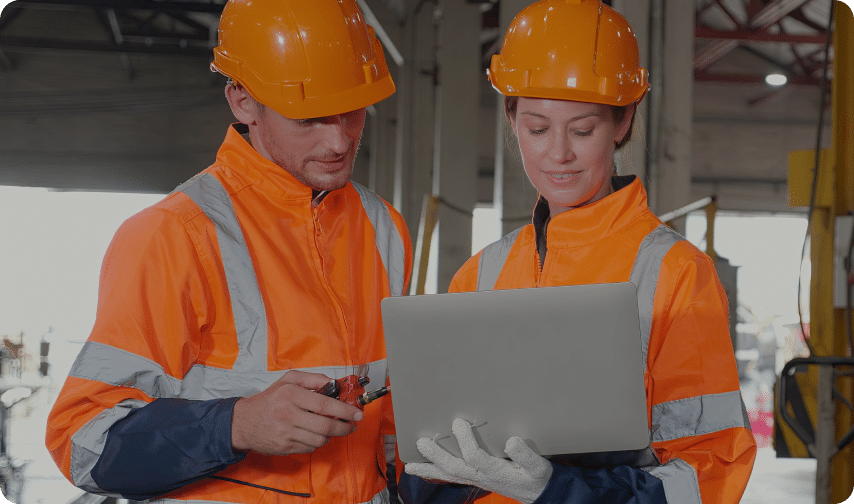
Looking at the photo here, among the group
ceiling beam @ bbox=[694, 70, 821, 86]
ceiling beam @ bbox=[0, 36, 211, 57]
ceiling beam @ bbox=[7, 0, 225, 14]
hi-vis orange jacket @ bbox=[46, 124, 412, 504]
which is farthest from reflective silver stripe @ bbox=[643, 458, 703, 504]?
ceiling beam @ bbox=[694, 70, 821, 86]

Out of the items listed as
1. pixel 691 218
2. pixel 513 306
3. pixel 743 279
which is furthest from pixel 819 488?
pixel 691 218

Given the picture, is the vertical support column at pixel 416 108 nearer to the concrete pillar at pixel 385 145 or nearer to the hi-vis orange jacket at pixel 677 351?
the concrete pillar at pixel 385 145

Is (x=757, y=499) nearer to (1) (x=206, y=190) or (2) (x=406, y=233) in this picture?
(2) (x=406, y=233)

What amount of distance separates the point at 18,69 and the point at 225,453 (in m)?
17.0

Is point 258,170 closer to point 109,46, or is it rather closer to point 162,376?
point 162,376

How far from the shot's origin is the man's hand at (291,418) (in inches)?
56.1

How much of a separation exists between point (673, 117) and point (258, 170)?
3.13 m

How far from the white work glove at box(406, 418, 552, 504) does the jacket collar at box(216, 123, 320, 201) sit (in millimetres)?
746

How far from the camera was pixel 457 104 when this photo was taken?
8.45 metres

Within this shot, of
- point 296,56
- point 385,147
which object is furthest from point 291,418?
point 385,147

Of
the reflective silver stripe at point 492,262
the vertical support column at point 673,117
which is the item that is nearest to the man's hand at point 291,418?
the reflective silver stripe at point 492,262

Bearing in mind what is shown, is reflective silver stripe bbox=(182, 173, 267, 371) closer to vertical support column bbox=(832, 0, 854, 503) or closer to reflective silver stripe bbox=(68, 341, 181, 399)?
reflective silver stripe bbox=(68, 341, 181, 399)

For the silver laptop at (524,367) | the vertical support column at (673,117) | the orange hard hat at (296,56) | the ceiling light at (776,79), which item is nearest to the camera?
the silver laptop at (524,367)

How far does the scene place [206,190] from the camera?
174 centimetres
